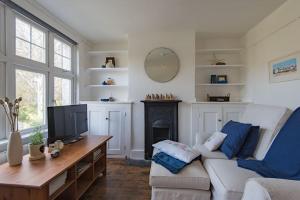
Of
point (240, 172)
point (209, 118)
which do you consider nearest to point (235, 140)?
point (240, 172)

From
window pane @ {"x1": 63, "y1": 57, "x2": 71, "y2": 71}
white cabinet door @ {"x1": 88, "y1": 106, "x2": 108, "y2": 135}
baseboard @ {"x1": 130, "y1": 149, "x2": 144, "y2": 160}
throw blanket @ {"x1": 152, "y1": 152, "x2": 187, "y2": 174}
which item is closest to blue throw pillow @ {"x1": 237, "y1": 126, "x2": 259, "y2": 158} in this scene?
throw blanket @ {"x1": 152, "y1": 152, "x2": 187, "y2": 174}

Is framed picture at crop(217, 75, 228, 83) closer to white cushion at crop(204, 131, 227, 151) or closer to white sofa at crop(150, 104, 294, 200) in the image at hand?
white sofa at crop(150, 104, 294, 200)

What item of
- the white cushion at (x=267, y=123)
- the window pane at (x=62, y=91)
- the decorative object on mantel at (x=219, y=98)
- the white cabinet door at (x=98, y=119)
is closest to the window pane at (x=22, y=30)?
the window pane at (x=62, y=91)

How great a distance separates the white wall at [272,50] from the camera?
2.33 metres

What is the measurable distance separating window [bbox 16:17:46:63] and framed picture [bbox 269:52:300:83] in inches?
130

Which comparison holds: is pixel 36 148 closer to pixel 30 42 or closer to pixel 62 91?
pixel 30 42

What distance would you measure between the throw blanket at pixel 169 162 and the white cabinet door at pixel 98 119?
172cm

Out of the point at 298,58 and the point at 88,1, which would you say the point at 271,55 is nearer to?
the point at 298,58

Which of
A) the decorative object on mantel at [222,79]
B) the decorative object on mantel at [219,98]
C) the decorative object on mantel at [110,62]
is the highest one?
the decorative object on mantel at [110,62]

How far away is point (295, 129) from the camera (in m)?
1.71

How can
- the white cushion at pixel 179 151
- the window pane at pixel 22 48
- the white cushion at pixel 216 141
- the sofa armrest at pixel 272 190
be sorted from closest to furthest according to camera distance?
the sofa armrest at pixel 272 190 < the white cushion at pixel 179 151 < the window pane at pixel 22 48 < the white cushion at pixel 216 141

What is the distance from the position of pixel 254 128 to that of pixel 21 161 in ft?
7.92

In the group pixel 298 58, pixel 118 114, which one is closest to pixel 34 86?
pixel 118 114

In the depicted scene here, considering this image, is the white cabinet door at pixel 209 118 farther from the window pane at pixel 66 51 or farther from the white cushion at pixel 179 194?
the window pane at pixel 66 51
